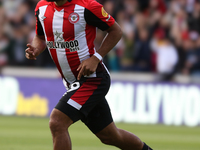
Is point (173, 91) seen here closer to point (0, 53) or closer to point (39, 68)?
point (39, 68)

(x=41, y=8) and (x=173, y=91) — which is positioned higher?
(x=41, y=8)

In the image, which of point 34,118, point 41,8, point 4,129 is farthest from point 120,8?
point 41,8

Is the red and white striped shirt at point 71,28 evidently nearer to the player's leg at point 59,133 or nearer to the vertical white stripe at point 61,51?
the vertical white stripe at point 61,51

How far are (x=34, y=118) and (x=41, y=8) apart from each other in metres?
8.22

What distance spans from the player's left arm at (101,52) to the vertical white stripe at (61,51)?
0.16m

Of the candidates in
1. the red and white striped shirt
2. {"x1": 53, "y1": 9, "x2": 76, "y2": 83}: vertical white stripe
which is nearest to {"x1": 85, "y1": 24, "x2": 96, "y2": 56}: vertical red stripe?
the red and white striped shirt

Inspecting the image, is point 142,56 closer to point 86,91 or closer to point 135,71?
point 135,71

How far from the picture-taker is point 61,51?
518 cm

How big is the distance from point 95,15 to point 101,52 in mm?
460

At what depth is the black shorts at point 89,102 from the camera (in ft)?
16.4

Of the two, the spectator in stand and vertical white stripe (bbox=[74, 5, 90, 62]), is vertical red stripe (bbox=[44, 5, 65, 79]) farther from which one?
the spectator in stand

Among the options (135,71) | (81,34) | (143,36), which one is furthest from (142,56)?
(81,34)

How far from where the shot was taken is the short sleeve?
16.5 ft

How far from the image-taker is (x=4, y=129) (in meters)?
10.3
